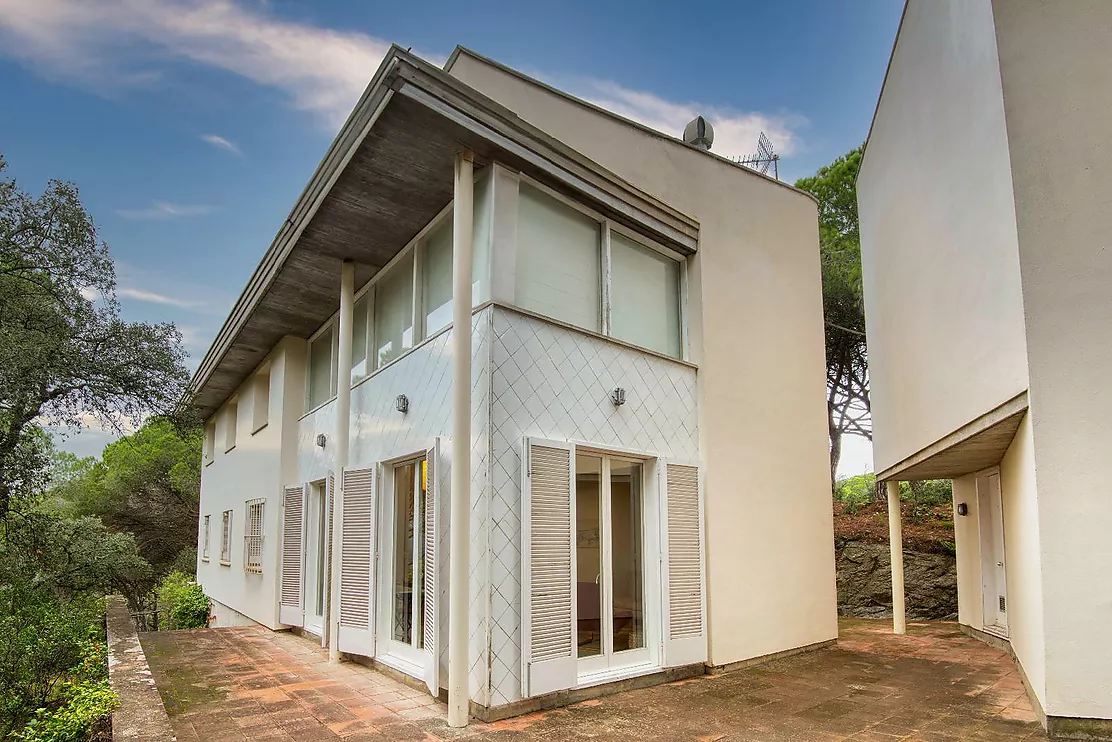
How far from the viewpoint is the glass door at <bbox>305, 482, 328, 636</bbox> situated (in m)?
8.56

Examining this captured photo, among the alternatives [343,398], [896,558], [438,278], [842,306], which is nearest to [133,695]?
[343,398]

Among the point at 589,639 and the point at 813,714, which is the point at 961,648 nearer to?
the point at 813,714

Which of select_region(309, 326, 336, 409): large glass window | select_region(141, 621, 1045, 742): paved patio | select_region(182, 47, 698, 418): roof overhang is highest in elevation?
select_region(182, 47, 698, 418): roof overhang

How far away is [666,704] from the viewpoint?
5.50m

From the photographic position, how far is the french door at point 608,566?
5.85 metres

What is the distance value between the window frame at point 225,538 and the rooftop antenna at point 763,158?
12.9 meters

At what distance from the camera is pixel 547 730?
4.66 meters

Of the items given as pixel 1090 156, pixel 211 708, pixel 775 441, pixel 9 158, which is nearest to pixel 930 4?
pixel 1090 156

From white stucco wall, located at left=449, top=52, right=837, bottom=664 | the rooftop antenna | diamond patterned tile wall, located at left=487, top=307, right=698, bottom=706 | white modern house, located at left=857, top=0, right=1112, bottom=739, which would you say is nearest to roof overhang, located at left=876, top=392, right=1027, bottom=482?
white modern house, located at left=857, top=0, right=1112, bottom=739

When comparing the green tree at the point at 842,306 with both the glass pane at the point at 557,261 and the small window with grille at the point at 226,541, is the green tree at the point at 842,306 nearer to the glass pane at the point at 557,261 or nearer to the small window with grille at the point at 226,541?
the glass pane at the point at 557,261

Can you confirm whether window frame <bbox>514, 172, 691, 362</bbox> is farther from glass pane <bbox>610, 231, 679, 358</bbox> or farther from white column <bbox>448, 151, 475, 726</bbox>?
white column <bbox>448, 151, 475, 726</bbox>

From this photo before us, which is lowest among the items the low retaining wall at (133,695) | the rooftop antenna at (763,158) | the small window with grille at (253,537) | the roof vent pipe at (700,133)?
the low retaining wall at (133,695)

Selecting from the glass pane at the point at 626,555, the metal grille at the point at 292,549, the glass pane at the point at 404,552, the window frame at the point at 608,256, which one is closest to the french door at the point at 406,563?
the glass pane at the point at 404,552

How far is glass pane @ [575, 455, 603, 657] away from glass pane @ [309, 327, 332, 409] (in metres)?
4.65
